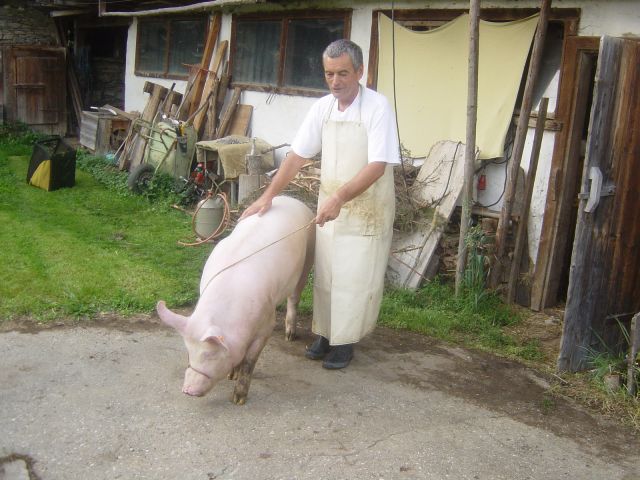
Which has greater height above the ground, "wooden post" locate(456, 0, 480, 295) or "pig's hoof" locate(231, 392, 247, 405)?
"wooden post" locate(456, 0, 480, 295)

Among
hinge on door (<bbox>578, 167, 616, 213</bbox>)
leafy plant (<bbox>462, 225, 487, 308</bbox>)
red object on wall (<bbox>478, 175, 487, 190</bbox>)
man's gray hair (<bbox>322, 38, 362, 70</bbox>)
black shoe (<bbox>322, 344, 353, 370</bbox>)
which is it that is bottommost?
black shoe (<bbox>322, 344, 353, 370</bbox>)

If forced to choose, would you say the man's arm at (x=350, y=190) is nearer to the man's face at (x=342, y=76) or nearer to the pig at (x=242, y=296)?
the pig at (x=242, y=296)

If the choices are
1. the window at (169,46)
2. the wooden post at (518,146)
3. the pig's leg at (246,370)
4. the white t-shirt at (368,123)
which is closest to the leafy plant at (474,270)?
A: the wooden post at (518,146)

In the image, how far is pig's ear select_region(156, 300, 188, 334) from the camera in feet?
11.5

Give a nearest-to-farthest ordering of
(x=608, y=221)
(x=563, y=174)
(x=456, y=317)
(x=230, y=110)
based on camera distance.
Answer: (x=608, y=221) → (x=456, y=317) → (x=563, y=174) → (x=230, y=110)

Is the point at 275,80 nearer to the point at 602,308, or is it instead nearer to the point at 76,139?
the point at 602,308

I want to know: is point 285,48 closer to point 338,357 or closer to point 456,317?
point 456,317

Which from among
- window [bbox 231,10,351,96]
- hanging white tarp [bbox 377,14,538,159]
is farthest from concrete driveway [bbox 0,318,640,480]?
window [bbox 231,10,351,96]

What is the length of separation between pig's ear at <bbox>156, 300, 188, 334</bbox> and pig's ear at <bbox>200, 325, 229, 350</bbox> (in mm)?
137

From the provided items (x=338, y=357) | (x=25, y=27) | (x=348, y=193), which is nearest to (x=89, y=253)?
(x=338, y=357)

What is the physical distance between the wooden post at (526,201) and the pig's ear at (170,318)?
11.8 ft

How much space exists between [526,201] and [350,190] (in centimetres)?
265

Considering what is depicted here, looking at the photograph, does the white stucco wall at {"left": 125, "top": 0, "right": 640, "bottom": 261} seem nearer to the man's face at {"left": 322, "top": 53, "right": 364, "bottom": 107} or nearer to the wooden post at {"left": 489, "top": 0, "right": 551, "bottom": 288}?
the wooden post at {"left": 489, "top": 0, "right": 551, "bottom": 288}

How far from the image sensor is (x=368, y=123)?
4160mm
